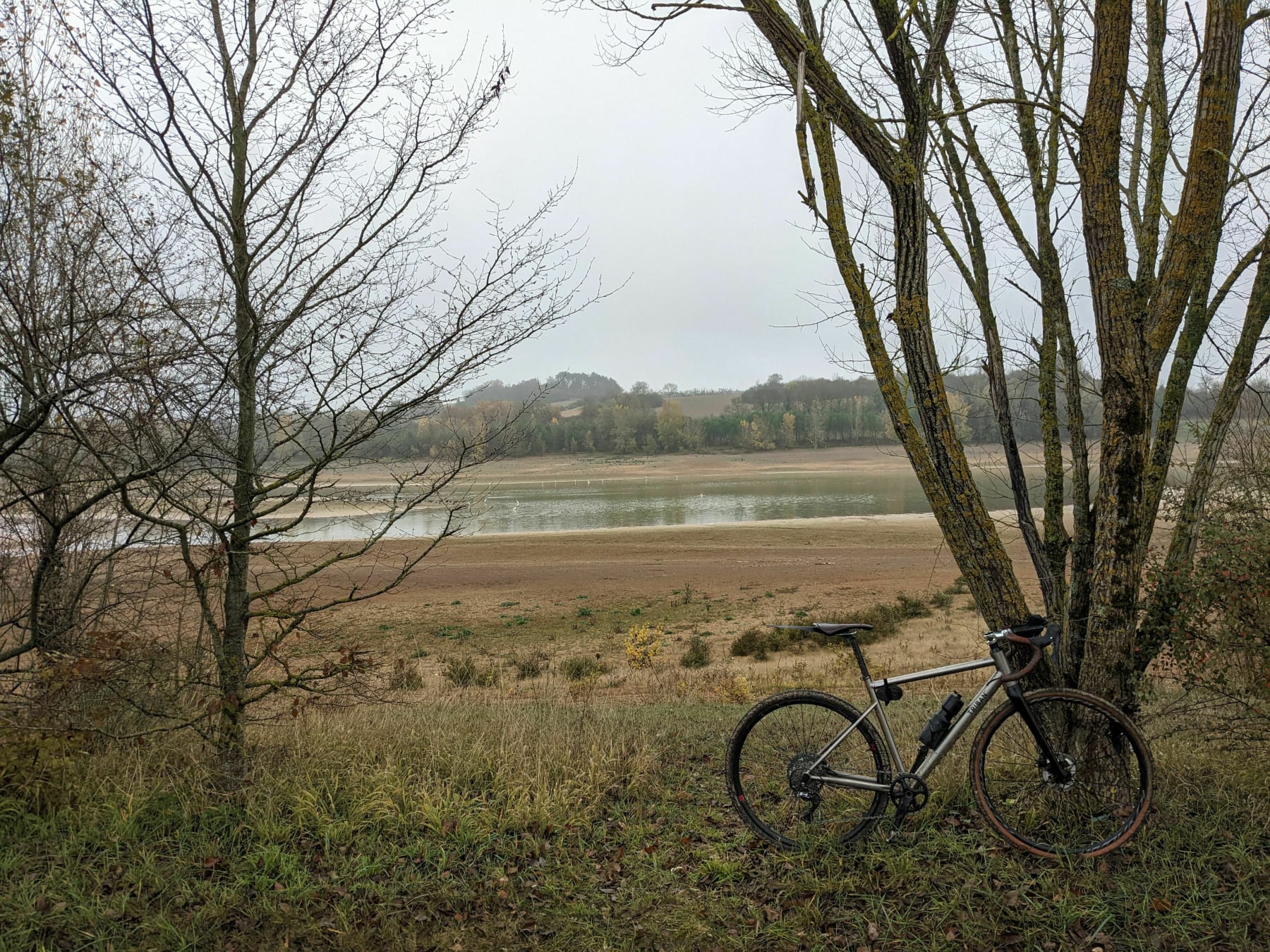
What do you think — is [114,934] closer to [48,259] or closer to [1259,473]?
[48,259]

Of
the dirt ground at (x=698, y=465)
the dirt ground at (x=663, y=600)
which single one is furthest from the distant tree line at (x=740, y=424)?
the dirt ground at (x=663, y=600)

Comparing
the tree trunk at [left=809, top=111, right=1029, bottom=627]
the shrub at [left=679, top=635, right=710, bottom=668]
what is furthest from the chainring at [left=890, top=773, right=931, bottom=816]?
the shrub at [left=679, top=635, right=710, bottom=668]

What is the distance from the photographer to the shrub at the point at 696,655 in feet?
43.6

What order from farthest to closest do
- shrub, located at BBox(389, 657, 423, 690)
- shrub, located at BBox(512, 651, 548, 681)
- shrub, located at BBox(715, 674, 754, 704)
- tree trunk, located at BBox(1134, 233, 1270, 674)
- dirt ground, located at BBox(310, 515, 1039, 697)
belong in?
1. dirt ground, located at BBox(310, 515, 1039, 697)
2. shrub, located at BBox(512, 651, 548, 681)
3. shrub, located at BBox(389, 657, 423, 690)
4. shrub, located at BBox(715, 674, 754, 704)
5. tree trunk, located at BBox(1134, 233, 1270, 674)

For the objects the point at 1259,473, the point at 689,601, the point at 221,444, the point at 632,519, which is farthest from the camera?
the point at 632,519

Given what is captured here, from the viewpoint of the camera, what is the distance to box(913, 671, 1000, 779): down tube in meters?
3.45

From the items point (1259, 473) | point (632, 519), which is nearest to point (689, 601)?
point (1259, 473)

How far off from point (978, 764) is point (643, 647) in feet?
34.7

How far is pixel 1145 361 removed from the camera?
11.8 feet

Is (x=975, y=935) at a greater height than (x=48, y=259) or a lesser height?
lesser

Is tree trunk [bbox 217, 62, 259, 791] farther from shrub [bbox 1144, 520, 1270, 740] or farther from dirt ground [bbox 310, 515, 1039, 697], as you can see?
shrub [bbox 1144, 520, 1270, 740]

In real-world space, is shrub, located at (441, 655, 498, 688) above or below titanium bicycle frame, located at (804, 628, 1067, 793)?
below

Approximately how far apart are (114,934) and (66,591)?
365 centimetres

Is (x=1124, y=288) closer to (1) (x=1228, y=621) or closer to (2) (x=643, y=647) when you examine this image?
(1) (x=1228, y=621)
